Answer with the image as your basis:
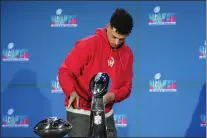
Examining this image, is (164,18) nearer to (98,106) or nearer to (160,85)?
(160,85)

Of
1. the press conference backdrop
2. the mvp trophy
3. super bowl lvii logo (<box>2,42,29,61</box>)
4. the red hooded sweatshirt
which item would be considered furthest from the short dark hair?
super bowl lvii logo (<box>2,42,29,61</box>)

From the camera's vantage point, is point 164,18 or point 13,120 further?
point 13,120

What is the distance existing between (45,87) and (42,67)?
0.19 meters

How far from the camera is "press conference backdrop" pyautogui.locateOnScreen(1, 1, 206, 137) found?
357cm

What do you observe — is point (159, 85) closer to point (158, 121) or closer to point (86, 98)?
point (158, 121)

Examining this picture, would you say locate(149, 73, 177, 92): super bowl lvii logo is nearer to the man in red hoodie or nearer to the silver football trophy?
the man in red hoodie

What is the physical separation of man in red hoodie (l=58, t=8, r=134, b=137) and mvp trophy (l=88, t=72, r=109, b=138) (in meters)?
0.74

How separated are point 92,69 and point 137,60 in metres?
1.73

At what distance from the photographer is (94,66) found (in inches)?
75.0

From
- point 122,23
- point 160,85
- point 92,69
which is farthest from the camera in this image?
point 160,85

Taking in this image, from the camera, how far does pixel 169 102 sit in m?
3.58

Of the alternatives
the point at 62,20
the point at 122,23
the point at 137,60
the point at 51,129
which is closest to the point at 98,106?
the point at 51,129

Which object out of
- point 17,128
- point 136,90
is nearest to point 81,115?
point 136,90

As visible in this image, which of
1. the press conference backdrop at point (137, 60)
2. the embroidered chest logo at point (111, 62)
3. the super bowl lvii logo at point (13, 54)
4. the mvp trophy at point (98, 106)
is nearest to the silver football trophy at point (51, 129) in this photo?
the mvp trophy at point (98, 106)
